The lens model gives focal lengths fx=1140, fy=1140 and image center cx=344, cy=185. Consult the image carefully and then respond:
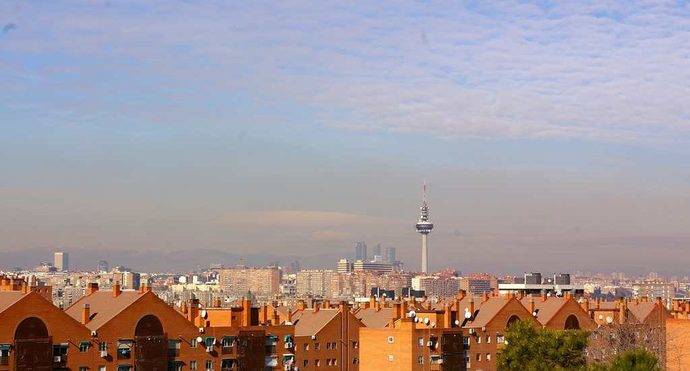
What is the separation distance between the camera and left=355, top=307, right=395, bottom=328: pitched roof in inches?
3573

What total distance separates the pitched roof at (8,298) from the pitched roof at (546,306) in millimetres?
43685

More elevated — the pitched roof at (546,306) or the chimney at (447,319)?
the pitched roof at (546,306)

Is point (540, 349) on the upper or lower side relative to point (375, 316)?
lower

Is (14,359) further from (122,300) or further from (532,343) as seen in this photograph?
(532,343)

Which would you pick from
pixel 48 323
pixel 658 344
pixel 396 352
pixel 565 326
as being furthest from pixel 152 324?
pixel 658 344

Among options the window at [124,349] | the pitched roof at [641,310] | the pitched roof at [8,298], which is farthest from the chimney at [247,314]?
the pitched roof at [641,310]

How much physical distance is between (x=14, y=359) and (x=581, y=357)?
31527mm

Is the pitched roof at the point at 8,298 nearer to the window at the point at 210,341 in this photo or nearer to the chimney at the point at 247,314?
the window at the point at 210,341

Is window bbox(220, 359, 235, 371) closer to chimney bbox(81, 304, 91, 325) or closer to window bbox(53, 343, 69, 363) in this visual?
chimney bbox(81, 304, 91, 325)

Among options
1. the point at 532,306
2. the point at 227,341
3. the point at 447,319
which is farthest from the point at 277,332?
the point at 532,306

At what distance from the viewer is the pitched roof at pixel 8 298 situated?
60.3 metres

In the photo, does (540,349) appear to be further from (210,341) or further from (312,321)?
(312,321)

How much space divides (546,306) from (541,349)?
1109 inches

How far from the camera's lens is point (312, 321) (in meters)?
84.0
